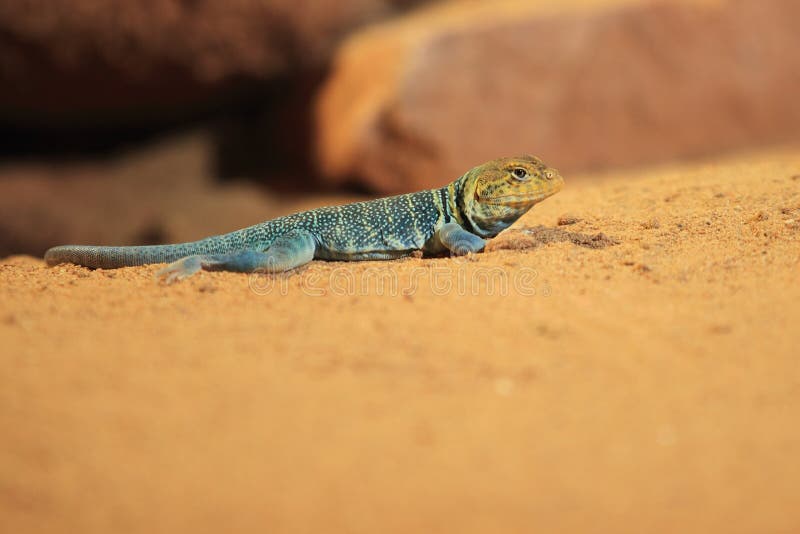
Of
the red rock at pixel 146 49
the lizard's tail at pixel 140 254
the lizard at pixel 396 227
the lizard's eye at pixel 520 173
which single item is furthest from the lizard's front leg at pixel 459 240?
the red rock at pixel 146 49

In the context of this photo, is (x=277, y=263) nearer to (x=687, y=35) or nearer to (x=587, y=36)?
(x=587, y=36)

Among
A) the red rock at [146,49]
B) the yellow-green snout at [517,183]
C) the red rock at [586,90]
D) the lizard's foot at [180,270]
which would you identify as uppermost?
the red rock at [146,49]

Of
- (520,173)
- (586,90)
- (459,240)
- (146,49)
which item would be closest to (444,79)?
(586,90)

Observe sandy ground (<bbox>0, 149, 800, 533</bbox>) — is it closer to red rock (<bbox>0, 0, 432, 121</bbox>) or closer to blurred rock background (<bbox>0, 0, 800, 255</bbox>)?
blurred rock background (<bbox>0, 0, 800, 255</bbox>)

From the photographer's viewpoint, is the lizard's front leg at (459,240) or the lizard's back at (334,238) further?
the lizard's back at (334,238)

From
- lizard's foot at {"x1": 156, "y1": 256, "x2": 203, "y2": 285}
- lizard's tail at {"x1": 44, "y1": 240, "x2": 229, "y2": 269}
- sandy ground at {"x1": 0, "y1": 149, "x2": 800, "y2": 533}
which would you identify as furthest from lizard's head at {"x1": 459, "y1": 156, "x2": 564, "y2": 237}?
lizard's foot at {"x1": 156, "y1": 256, "x2": 203, "y2": 285}

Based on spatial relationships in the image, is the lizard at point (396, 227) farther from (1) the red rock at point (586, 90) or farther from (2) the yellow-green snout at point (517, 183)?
(1) the red rock at point (586, 90)

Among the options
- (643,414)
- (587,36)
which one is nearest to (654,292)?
(643,414)
